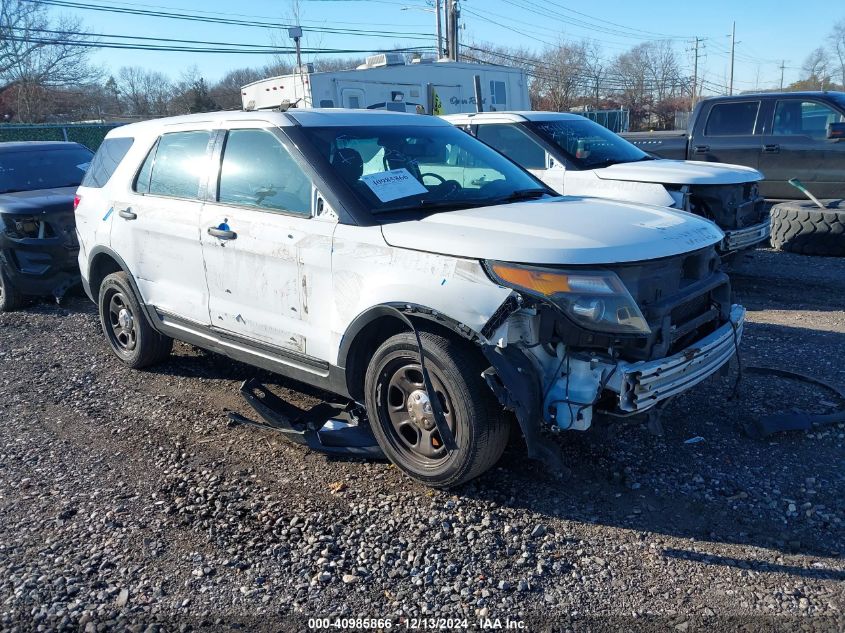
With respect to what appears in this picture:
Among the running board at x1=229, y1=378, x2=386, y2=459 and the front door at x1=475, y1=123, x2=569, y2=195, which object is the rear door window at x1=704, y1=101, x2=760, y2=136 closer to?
the front door at x1=475, y1=123, x2=569, y2=195

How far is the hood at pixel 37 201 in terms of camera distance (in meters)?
7.45

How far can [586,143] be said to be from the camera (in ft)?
26.0

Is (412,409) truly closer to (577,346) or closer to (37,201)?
(577,346)

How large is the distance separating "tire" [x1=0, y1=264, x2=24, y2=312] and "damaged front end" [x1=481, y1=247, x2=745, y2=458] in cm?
647

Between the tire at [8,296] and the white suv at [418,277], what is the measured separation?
322 centimetres

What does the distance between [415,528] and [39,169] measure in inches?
295

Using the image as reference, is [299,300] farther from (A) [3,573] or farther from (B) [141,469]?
(A) [3,573]

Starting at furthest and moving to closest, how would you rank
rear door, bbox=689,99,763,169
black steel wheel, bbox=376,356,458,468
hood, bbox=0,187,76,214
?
rear door, bbox=689,99,763,169 < hood, bbox=0,187,76,214 < black steel wheel, bbox=376,356,458,468

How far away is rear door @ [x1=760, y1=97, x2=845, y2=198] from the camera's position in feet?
30.8

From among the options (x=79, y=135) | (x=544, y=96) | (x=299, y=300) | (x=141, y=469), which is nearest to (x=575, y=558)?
(x=299, y=300)

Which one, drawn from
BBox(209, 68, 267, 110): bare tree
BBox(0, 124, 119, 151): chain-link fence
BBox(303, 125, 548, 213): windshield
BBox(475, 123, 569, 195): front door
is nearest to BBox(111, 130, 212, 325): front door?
BBox(303, 125, 548, 213): windshield

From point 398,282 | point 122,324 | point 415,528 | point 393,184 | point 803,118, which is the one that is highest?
point 803,118

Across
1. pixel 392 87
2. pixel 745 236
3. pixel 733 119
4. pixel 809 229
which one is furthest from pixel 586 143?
pixel 392 87

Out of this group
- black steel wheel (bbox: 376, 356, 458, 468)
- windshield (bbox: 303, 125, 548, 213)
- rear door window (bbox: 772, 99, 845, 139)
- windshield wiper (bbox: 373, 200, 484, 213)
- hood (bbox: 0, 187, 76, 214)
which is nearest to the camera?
black steel wheel (bbox: 376, 356, 458, 468)
